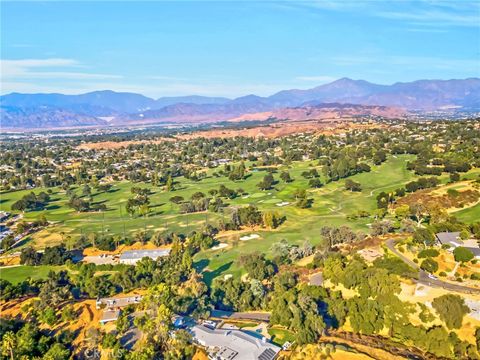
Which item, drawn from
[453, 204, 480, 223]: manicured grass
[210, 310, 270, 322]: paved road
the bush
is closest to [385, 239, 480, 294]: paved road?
the bush

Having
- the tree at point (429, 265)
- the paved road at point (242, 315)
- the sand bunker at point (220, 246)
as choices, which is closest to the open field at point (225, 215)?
the sand bunker at point (220, 246)

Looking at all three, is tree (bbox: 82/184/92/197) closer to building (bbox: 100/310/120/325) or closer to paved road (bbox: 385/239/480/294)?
building (bbox: 100/310/120/325)

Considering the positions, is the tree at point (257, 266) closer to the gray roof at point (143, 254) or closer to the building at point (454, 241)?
the gray roof at point (143, 254)

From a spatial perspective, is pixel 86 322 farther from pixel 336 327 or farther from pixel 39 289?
pixel 336 327

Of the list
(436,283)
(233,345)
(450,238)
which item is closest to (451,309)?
(436,283)

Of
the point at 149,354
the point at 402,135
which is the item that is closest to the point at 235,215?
the point at 149,354

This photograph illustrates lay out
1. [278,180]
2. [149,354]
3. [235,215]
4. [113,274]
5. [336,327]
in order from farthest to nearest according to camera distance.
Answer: [278,180]
[235,215]
[113,274]
[336,327]
[149,354]
